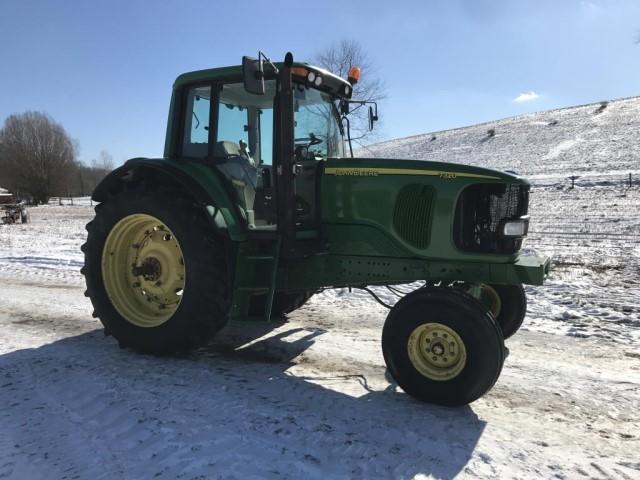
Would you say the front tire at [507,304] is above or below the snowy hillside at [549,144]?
below

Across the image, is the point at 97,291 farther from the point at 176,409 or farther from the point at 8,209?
the point at 8,209

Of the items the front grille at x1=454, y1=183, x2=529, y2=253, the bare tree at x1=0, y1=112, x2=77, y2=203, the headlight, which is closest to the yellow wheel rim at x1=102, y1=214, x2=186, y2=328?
the front grille at x1=454, y1=183, x2=529, y2=253

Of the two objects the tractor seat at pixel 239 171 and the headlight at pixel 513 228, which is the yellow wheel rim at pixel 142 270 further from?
the headlight at pixel 513 228

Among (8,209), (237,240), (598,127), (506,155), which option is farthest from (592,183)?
(8,209)

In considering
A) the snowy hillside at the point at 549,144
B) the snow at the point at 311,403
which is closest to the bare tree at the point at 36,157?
the snowy hillside at the point at 549,144

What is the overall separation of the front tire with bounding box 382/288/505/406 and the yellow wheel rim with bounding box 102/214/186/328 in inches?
85.0

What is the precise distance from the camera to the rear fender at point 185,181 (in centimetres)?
423

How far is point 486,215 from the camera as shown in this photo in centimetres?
379

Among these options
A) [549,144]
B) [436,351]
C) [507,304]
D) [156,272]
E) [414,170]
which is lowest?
[436,351]

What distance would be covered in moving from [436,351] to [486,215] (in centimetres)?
110

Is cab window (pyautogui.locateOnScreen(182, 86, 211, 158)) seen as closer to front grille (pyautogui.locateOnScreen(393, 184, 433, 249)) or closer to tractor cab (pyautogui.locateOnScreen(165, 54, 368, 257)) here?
tractor cab (pyautogui.locateOnScreen(165, 54, 368, 257))

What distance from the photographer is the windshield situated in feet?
14.5

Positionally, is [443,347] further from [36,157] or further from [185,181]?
[36,157]

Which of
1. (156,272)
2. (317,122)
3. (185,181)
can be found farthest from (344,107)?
(156,272)
